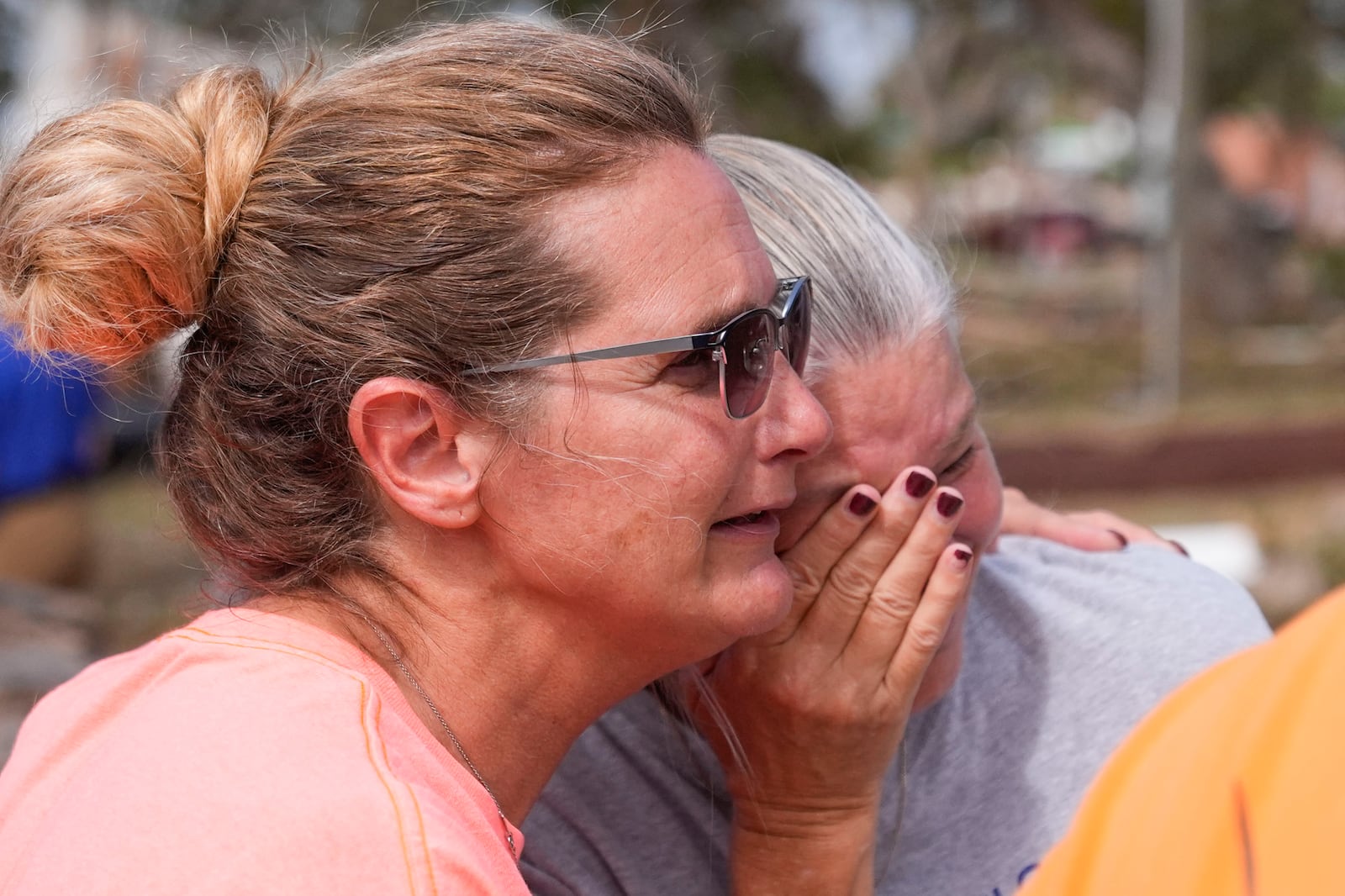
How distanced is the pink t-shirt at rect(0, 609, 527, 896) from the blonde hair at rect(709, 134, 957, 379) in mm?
835

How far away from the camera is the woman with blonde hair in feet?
5.43

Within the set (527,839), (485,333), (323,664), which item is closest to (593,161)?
(485,333)

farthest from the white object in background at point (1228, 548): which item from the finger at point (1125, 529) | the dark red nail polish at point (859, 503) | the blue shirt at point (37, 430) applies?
the blue shirt at point (37, 430)

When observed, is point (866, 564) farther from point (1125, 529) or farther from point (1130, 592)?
point (1125, 529)

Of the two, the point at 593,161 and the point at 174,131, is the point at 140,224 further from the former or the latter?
the point at 593,161

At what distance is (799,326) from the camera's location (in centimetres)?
191

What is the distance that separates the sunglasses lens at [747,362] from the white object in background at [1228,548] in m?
4.03

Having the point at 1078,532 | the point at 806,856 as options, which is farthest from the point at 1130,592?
the point at 806,856

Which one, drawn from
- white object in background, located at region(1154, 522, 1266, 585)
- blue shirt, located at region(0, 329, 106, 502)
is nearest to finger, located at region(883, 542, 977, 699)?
white object in background, located at region(1154, 522, 1266, 585)

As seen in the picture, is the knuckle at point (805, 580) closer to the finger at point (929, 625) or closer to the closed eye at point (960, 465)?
the finger at point (929, 625)

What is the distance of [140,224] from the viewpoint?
5.48 ft

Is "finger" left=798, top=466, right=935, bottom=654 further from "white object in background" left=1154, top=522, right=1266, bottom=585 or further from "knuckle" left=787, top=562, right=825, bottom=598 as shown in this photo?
"white object in background" left=1154, top=522, right=1266, bottom=585

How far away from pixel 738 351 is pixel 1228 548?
5294 millimetres

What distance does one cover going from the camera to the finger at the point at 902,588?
1.91m
